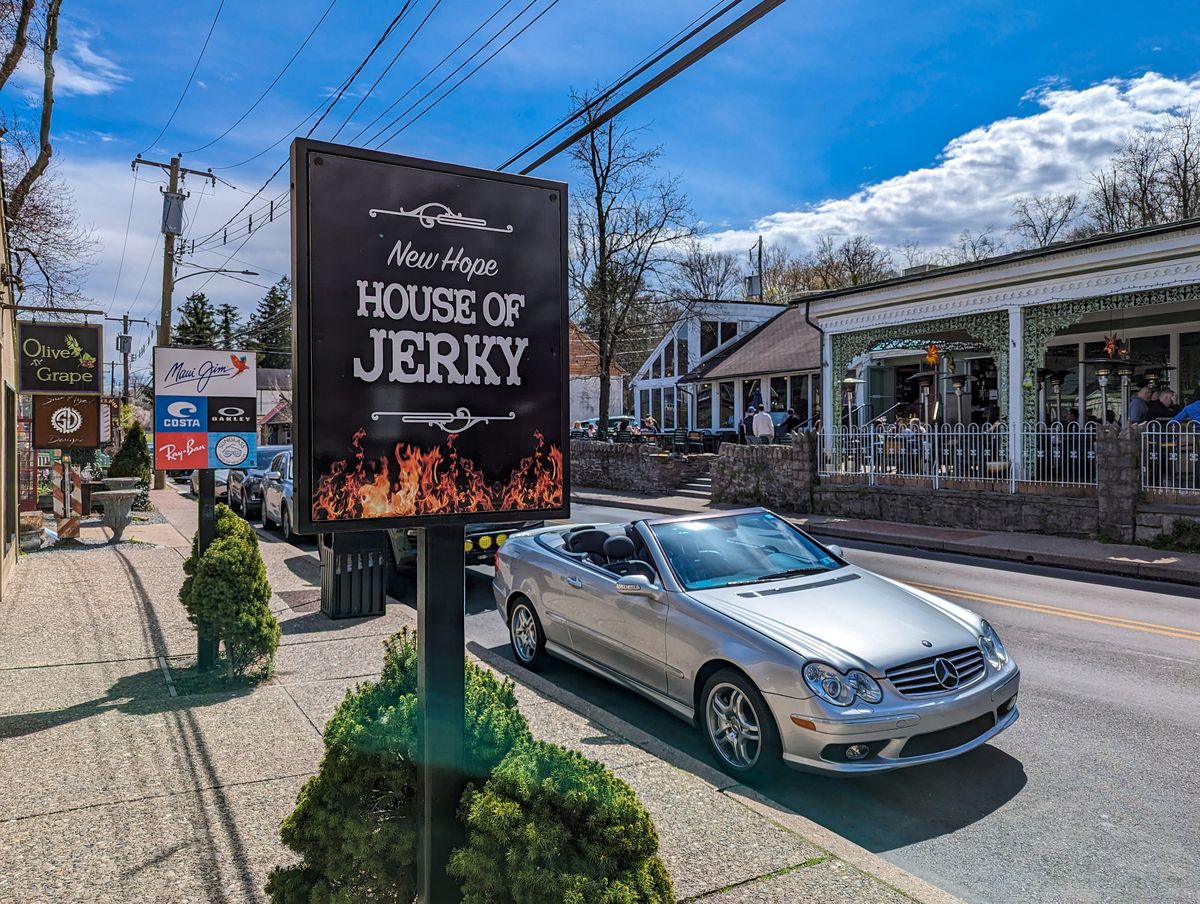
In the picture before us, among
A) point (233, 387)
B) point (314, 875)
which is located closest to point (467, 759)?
point (314, 875)

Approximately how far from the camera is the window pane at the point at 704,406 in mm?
34531

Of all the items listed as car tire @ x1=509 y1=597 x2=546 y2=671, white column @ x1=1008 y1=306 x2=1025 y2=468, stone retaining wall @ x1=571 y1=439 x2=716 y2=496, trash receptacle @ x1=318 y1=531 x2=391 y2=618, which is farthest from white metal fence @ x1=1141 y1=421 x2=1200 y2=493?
trash receptacle @ x1=318 y1=531 x2=391 y2=618

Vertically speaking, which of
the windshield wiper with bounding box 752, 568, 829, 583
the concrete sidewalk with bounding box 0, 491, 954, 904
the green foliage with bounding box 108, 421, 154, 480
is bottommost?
the concrete sidewalk with bounding box 0, 491, 954, 904

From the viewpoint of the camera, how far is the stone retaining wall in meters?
25.2

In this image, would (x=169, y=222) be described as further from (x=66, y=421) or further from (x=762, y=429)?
(x=762, y=429)

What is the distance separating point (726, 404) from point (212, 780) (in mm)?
30323

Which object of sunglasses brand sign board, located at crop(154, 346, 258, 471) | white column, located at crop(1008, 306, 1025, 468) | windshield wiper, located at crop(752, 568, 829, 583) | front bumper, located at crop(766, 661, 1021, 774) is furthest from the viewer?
white column, located at crop(1008, 306, 1025, 468)

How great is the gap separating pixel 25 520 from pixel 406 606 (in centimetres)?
924

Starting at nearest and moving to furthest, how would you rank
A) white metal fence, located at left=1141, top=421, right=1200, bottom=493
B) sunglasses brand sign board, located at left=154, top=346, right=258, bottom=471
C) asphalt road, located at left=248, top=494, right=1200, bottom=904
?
asphalt road, located at left=248, top=494, right=1200, bottom=904, sunglasses brand sign board, located at left=154, top=346, right=258, bottom=471, white metal fence, located at left=1141, top=421, right=1200, bottom=493

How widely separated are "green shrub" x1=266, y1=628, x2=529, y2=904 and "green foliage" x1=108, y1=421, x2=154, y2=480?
23.0m

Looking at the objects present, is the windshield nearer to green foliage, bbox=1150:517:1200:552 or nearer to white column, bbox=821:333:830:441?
green foliage, bbox=1150:517:1200:552

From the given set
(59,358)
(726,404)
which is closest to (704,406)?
(726,404)

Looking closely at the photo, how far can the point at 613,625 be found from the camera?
602cm

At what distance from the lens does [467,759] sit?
2.69 m
